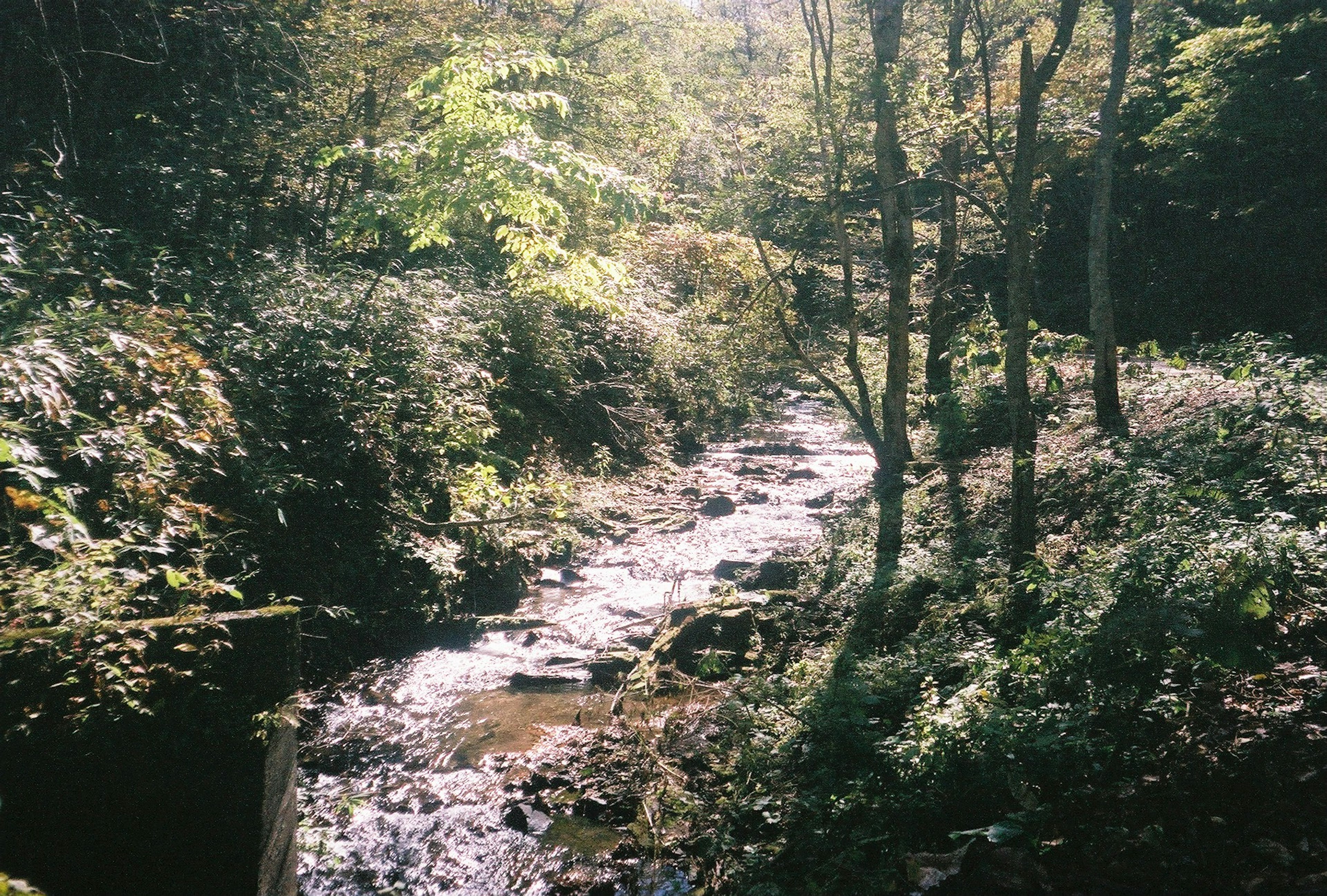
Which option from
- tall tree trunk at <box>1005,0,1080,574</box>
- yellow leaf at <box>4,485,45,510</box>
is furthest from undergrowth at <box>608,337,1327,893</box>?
yellow leaf at <box>4,485,45,510</box>

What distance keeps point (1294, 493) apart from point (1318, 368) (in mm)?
3944

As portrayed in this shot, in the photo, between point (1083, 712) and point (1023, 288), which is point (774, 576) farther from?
point (1083, 712)

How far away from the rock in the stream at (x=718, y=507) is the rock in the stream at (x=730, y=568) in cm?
242

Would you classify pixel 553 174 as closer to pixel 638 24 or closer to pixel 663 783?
pixel 663 783

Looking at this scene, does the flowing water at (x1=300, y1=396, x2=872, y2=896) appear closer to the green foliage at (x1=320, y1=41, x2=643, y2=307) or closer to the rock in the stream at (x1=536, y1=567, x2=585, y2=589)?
the rock in the stream at (x1=536, y1=567, x2=585, y2=589)

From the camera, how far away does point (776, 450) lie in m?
17.4

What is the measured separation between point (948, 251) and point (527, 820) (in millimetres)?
12240

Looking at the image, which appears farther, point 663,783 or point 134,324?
point 134,324

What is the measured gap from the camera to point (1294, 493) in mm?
5594

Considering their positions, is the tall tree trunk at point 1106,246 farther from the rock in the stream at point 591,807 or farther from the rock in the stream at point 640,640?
the rock in the stream at point 591,807

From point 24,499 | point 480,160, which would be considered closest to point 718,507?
point 480,160

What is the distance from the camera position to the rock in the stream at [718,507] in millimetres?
13016

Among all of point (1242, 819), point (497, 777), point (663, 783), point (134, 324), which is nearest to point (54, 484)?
point (134, 324)

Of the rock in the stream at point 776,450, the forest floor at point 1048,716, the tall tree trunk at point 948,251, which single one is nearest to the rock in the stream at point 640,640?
the forest floor at point 1048,716
